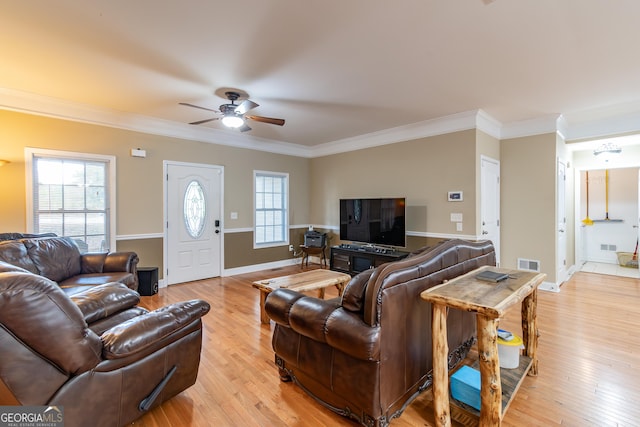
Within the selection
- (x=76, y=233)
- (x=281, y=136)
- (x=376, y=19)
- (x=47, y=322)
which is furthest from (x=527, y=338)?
(x=76, y=233)

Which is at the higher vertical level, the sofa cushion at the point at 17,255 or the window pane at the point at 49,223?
the window pane at the point at 49,223

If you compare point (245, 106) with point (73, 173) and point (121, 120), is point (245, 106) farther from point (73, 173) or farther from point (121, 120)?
point (73, 173)

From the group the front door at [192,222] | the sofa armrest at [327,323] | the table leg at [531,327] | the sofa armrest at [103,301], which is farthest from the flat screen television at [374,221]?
the sofa armrest at [103,301]

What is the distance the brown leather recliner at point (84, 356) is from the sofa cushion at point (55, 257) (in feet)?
6.16

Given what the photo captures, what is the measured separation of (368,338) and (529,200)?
4.44 meters

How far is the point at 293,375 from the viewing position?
214 centimetres

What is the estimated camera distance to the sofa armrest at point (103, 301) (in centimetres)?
206

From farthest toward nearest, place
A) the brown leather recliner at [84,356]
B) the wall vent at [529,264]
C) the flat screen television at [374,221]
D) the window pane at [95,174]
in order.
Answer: the flat screen television at [374,221], the wall vent at [529,264], the window pane at [95,174], the brown leather recliner at [84,356]

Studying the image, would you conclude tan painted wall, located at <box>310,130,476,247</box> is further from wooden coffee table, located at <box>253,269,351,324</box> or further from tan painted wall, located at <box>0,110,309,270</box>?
wooden coffee table, located at <box>253,269,351,324</box>

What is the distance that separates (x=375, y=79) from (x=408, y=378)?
9.26ft

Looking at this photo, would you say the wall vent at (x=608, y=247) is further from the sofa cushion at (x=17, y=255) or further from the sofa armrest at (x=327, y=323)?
the sofa cushion at (x=17, y=255)

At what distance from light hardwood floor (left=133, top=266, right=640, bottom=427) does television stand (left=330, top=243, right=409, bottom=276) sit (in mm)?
1846

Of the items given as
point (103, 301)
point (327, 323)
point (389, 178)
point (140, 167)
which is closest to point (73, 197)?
point (140, 167)

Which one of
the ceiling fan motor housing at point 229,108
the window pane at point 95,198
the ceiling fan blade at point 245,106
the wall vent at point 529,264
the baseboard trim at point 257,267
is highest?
the ceiling fan motor housing at point 229,108
